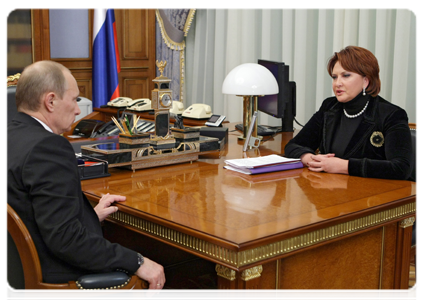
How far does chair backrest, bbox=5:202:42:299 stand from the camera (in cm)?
142

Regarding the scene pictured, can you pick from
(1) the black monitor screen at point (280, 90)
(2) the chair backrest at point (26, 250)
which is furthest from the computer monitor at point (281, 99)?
(2) the chair backrest at point (26, 250)

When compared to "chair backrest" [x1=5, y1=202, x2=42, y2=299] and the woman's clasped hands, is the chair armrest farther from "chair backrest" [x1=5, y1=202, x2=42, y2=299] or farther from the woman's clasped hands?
the woman's clasped hands

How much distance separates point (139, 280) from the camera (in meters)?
1.55

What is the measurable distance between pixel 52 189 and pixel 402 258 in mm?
1528

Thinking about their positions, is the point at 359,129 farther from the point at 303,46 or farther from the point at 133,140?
the point at 303,46

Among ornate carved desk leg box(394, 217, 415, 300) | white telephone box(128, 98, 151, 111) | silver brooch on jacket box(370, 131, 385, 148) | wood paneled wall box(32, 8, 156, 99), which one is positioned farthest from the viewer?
wood paneled wall box(32, 8, 156, 99)

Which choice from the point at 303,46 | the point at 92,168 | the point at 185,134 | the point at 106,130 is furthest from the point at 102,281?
the point at 303,46

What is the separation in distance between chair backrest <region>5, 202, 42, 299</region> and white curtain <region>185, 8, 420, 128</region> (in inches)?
→ 139

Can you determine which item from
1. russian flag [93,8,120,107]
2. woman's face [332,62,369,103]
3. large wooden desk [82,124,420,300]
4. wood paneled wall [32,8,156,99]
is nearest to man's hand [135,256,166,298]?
large wooden desk [82,124,420,300]

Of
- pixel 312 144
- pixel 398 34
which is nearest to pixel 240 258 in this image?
pixel 312 144

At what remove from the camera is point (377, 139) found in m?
2.46

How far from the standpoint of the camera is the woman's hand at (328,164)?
2367 millimetres
